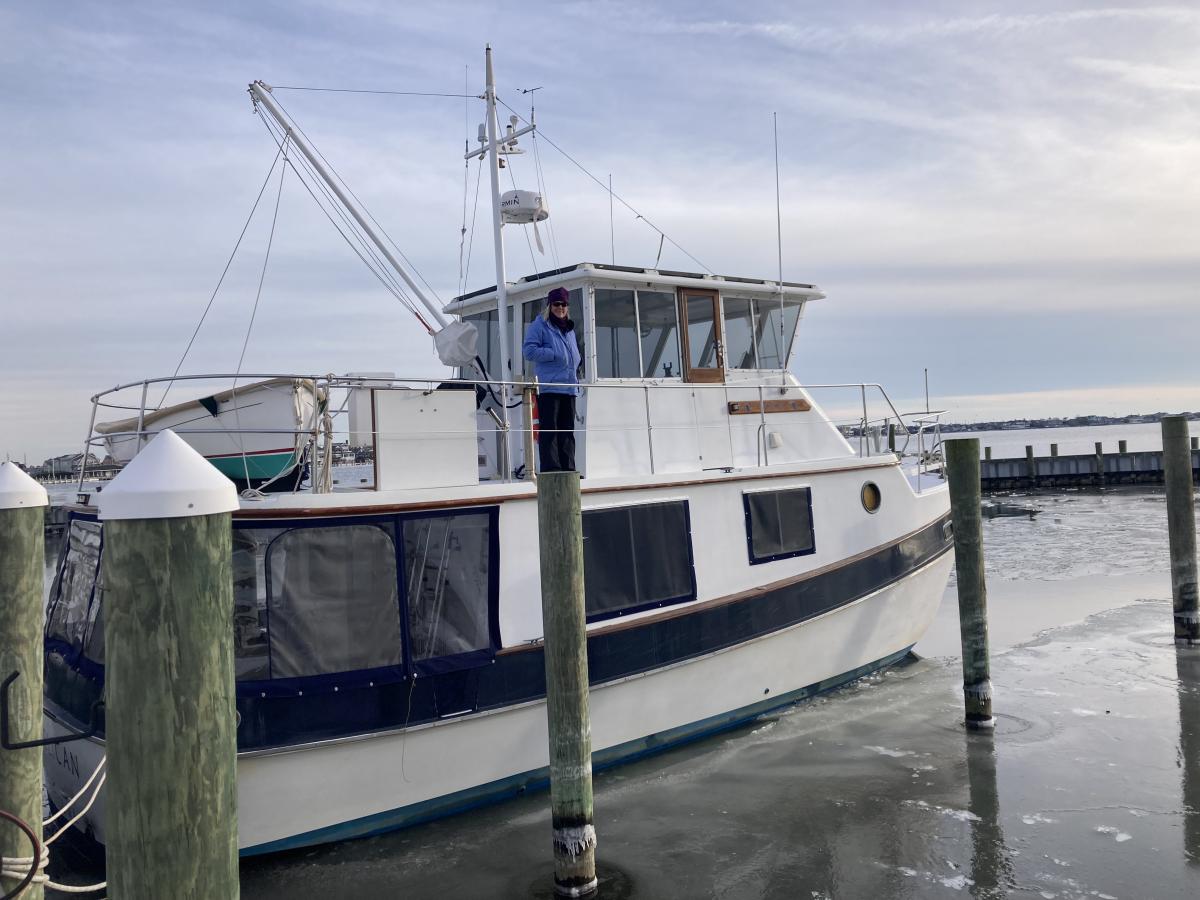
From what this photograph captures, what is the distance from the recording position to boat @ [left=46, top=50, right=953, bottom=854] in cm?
573

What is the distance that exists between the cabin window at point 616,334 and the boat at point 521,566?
0.07ft

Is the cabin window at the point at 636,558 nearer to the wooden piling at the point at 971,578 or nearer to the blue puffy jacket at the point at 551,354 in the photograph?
the blue puffy jacket at the point at 551,354

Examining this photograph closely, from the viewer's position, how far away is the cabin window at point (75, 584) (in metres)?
6.24

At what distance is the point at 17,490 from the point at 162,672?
2083mm

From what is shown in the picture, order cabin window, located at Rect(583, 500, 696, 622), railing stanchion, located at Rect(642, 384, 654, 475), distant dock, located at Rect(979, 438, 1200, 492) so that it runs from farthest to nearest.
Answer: distant dock, located at Rect(979, 438, 1200, 492)
railing stanchion, located at Rect(642, 384, 654, 475)
cabin window, located at Rect(583, 500, 696, 622)

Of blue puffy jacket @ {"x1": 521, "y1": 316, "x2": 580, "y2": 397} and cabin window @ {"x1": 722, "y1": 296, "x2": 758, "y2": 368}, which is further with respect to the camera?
cabin window @ {"x1": 722, "y1": 296, "x2": 758, "y2": 368}

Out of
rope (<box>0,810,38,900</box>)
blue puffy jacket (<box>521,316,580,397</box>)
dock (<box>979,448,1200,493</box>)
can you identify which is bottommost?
rope (<box>0,810,38,900</box>)

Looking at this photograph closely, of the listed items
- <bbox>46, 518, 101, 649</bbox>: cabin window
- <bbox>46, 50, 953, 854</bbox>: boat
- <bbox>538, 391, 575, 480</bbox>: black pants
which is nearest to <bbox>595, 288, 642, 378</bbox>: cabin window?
<bbox>46, 50, 953, 854</bbox>: boat

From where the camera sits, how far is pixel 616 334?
8594 millimetres

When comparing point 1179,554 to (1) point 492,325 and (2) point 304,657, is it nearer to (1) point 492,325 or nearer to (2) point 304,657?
(1) point 492,325

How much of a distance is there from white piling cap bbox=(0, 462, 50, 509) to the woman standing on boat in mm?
3678

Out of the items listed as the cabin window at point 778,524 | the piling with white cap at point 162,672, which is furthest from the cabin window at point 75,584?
the cabin window at point 778,524

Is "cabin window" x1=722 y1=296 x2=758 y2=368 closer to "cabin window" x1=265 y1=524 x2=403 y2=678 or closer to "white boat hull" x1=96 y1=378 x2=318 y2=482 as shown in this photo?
"cabin window" x1=265 y1=524 x2=403 y2=678

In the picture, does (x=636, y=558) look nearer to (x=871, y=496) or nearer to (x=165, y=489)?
(x=871, y=496)
